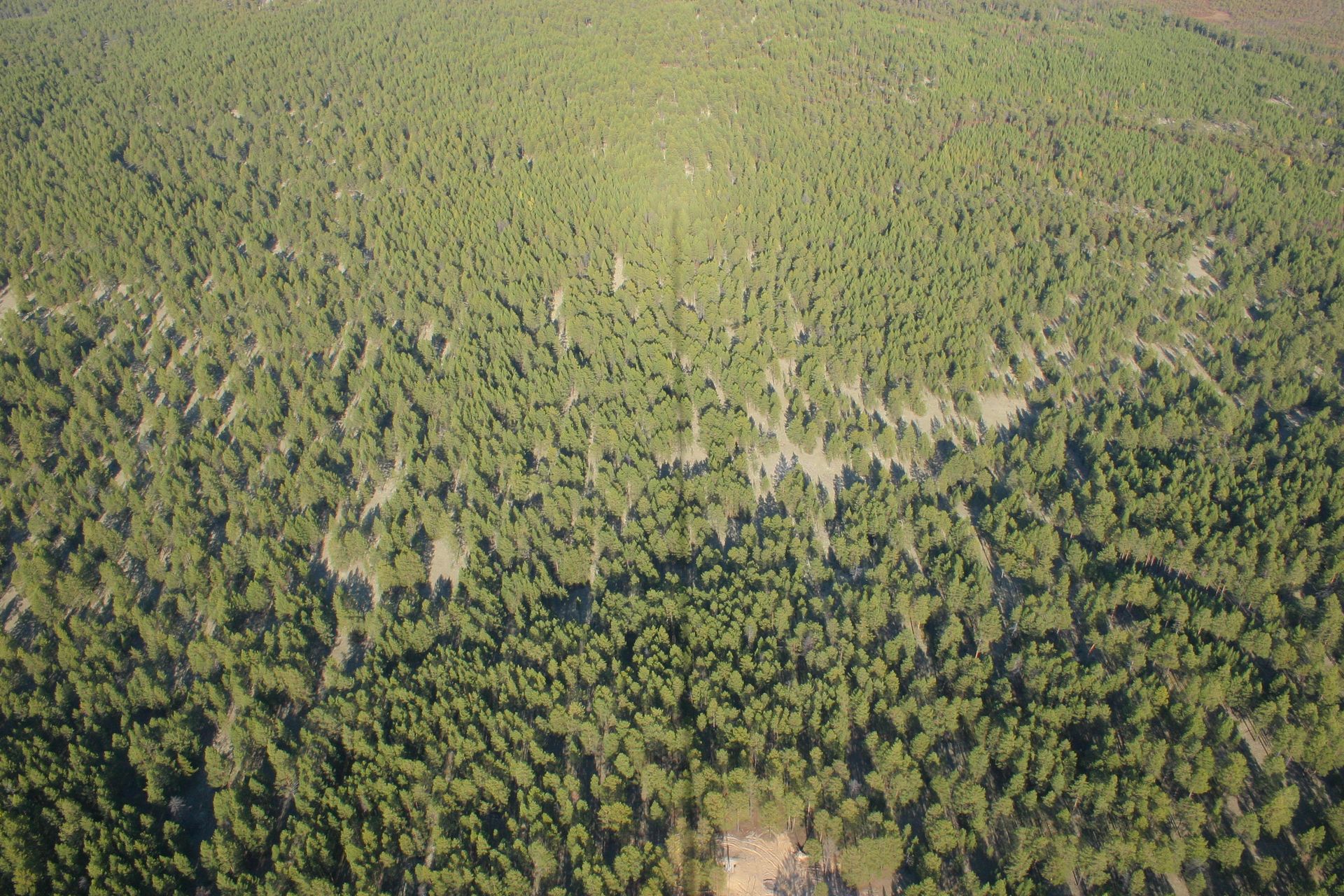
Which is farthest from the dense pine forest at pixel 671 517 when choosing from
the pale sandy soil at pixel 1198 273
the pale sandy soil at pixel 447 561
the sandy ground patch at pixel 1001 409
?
the pale sandy soil at pixel 1198 273

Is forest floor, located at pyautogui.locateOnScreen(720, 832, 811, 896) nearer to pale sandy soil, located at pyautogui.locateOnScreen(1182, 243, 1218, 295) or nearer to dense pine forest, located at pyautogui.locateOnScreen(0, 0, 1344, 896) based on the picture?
dense pine forest, located at pyautogui.locateOnScreen(0, 0, 1344, 896)

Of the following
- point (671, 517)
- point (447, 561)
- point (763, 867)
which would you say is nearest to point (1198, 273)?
point (671, 517)

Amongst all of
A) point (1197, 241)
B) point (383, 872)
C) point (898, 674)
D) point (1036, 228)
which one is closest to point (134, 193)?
point (383, 872)

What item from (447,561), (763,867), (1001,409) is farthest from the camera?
(1001,409)

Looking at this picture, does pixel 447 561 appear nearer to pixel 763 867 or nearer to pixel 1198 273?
pixel 763 867

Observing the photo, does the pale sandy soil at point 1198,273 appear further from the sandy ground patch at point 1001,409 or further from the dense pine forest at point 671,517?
the sandy ground patch at point 1001,409

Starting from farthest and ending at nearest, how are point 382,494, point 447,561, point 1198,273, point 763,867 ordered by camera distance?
point 1198,273, point 382,494, point 447,561, point 763,867
